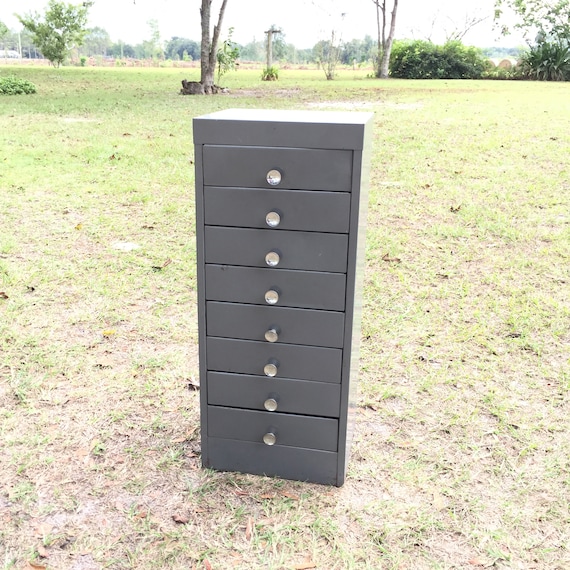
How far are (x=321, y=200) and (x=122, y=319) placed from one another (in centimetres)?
197

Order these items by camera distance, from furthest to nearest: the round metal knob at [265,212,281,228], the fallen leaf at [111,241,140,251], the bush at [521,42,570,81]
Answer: the bush at [521,42,570,81]
the fallen leaf at [111,241,140,251]
the round metal knob at [265,212,281,228]

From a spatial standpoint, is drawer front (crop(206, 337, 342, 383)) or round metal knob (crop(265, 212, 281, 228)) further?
drawer front (crop(206, 337, 342, 383))

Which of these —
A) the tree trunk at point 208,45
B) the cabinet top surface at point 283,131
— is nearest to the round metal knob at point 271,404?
the cabinet top surface at point 283,131

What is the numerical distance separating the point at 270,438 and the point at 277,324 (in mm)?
414

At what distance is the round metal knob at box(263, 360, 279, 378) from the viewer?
7.12 feet

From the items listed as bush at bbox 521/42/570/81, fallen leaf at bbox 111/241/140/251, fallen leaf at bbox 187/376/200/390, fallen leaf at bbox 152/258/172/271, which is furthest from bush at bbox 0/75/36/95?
bush at bbox 521/42/570/81

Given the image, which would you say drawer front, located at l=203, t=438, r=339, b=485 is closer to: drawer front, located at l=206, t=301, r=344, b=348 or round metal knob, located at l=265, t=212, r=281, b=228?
drawer front, located at l=206, t=301, r=344, b=348

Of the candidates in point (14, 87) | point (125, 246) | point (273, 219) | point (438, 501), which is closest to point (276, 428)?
point (438, 501)

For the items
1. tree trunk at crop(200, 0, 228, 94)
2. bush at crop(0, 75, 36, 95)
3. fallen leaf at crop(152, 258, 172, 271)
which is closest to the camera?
fallen leaf at crop(152, 258, 172, 271)

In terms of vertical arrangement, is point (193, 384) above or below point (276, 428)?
below

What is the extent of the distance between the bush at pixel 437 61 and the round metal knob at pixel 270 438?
26.5m

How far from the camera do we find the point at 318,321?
6.92 feet

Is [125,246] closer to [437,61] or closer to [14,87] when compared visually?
[14,87]

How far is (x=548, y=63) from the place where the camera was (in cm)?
2362
